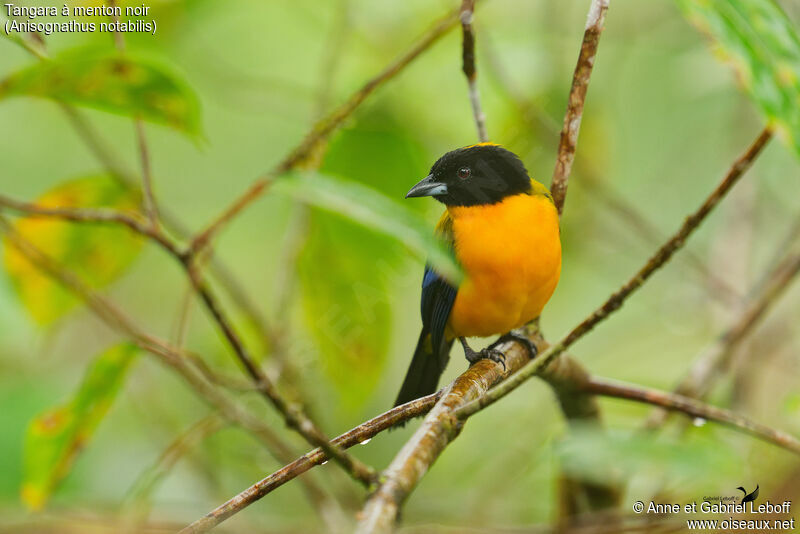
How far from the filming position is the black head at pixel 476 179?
8.35 ft

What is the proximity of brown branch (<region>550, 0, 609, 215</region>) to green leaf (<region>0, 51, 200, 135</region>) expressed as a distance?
34.3 inches

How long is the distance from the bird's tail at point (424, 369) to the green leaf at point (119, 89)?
3.91 feet

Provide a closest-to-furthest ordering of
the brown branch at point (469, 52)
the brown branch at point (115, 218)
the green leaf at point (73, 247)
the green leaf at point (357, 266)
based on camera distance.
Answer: the brown branch at point (115, 218) < the brown branch at point (469, 52) < the green leaf at point (73, 247) < the green leaf at point (357, 266)

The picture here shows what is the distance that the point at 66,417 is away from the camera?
7.38 feet

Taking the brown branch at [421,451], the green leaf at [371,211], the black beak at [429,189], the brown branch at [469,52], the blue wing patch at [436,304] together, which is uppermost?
the black beak at [429,189]

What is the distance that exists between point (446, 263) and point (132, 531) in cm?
145

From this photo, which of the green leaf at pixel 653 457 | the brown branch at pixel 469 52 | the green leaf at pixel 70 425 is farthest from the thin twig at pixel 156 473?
the brown branch at pixel 469 52

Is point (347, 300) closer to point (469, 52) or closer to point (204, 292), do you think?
point (469, 52)

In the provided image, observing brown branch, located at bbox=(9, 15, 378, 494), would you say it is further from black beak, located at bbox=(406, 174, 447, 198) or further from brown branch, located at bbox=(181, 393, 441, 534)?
black beak, located at bbox=(406, 174, 447, 198)

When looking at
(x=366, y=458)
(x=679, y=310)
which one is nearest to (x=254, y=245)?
(x=366, y=458)

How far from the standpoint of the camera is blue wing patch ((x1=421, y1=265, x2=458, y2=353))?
255cm

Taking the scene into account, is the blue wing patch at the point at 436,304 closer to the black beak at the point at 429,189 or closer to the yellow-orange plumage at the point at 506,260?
the yellow-orange plumage at the point at 506,260

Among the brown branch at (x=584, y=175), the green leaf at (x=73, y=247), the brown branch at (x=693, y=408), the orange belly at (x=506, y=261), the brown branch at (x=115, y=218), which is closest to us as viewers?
the brown branch at (x=115, y=218)

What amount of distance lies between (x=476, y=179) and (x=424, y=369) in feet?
2.22
